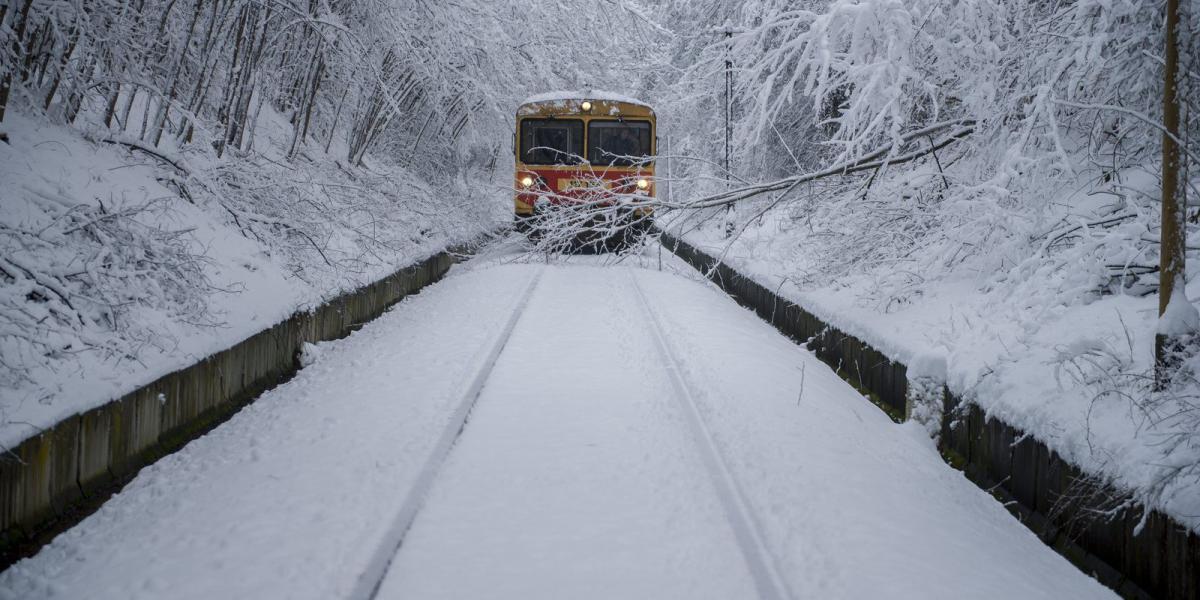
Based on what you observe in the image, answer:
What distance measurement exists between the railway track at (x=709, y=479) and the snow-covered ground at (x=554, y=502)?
0.02 meters

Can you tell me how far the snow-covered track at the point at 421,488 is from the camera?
3.67m

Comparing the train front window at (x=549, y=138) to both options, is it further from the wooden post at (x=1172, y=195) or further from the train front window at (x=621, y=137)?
the wooden post at (x=1172, y=195)

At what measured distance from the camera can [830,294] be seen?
9.73 metres

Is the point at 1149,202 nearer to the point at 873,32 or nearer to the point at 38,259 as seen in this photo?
the point at 873,32

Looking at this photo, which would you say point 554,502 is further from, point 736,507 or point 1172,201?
point 1172,201

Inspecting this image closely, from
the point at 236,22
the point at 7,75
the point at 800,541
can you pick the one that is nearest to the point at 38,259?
the point at 7,75

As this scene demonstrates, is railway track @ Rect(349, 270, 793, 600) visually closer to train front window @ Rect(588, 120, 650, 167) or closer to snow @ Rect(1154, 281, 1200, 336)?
snow @ Rect(1154, 281, 1200, 336)

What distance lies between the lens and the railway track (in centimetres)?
371

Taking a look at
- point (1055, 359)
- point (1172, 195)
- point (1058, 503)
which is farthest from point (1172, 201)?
point (1058, 503)

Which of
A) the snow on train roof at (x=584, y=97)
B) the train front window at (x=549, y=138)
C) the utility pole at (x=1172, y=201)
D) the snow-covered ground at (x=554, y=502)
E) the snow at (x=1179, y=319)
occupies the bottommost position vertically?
the snow-covered ground at (x=554, y=502)

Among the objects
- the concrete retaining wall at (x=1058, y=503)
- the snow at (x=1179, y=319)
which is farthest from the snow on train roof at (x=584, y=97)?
the snow at (x=1179, y=319)

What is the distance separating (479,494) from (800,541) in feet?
5.82

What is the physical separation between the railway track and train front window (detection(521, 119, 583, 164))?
9232mm

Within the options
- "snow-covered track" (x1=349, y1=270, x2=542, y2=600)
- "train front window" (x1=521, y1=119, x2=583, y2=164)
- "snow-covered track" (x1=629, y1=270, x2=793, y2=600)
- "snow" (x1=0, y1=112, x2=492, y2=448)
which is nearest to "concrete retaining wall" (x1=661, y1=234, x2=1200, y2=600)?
"snow-covered track" (x1=629, y1=270, x2=793, y2=600)
